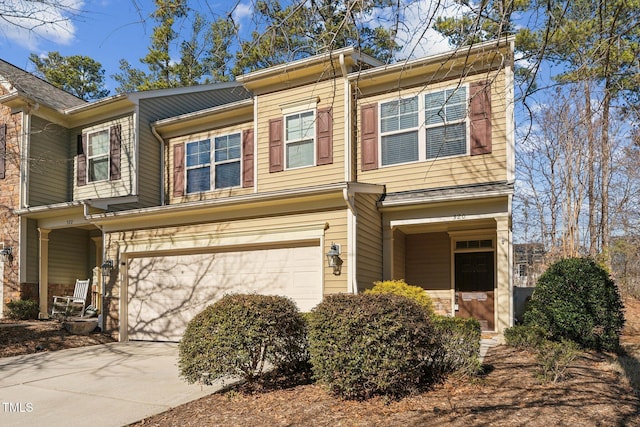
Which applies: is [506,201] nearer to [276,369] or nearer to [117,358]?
[276,369]

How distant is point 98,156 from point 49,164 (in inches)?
60.6

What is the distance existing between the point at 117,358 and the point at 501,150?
27.6 feet

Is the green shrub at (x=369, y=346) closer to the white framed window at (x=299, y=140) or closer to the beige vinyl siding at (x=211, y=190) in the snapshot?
the white framed window at (x=299, y=140)

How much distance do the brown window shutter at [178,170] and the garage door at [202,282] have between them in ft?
9.75

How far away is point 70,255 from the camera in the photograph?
15.5m

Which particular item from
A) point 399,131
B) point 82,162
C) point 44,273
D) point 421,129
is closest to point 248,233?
point 399,131

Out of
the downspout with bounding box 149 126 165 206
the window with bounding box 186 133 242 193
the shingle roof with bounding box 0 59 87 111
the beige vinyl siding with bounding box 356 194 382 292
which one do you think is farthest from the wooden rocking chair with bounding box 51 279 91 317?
the beige vinyl siding with bounding box 356 194 382 292

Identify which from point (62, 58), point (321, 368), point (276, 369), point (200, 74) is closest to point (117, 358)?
point (276, 369)

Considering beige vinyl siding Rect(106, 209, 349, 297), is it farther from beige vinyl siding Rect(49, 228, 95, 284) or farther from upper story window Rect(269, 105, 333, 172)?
beige vinyl siding Rect(49, 228, 95, 284)

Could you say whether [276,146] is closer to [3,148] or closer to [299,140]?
[299,140]

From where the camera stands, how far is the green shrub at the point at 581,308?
8781mm

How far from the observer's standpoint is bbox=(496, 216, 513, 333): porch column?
378 inches

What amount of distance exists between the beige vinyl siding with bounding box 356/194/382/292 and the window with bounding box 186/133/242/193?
4.24 m

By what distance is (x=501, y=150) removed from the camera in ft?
32.7
